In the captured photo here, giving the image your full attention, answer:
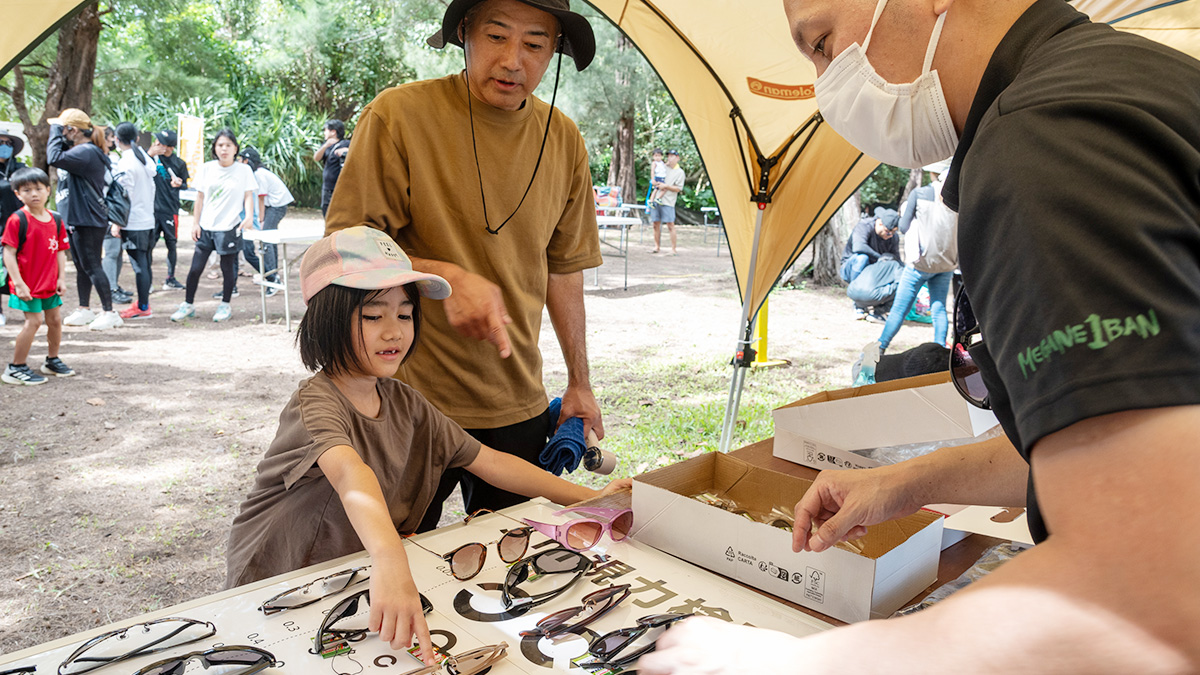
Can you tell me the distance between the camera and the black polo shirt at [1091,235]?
0.47 metres

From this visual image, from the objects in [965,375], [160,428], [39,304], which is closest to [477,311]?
[965,375]

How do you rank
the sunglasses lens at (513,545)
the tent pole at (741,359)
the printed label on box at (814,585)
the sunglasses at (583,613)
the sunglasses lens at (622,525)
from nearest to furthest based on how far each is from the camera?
the sunglasses at (583,613), the printed label on box at (814,585), the sunglasses lens at (513,545), the sunglasses lens at (622,525), the tent pole at (741,359)

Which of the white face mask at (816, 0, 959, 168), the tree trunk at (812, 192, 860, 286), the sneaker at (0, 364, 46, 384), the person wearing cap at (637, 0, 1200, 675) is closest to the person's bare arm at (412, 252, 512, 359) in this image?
the white face mask at (816, 0, 959, 168)

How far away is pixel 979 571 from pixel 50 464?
14.6ft

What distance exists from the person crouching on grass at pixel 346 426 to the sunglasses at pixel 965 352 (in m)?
0.75

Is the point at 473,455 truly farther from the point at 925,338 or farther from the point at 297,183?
the point at 297,183

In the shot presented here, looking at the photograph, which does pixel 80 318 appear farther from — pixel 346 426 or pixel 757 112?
pixel 346 426

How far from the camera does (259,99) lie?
64.7 feet

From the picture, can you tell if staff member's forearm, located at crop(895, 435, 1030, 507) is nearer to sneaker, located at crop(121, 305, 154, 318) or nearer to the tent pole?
the tent pole

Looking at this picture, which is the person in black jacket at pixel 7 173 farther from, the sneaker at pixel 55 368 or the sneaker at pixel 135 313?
the sneaker at pixel 55 368

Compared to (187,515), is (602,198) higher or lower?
higher

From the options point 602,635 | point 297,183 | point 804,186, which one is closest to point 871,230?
point 804,186

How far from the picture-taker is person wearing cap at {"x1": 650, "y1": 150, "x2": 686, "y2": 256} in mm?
13680

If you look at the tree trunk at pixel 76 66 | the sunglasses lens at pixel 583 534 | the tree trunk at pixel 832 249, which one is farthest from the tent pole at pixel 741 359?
the tree trunk at pixel 76 66
